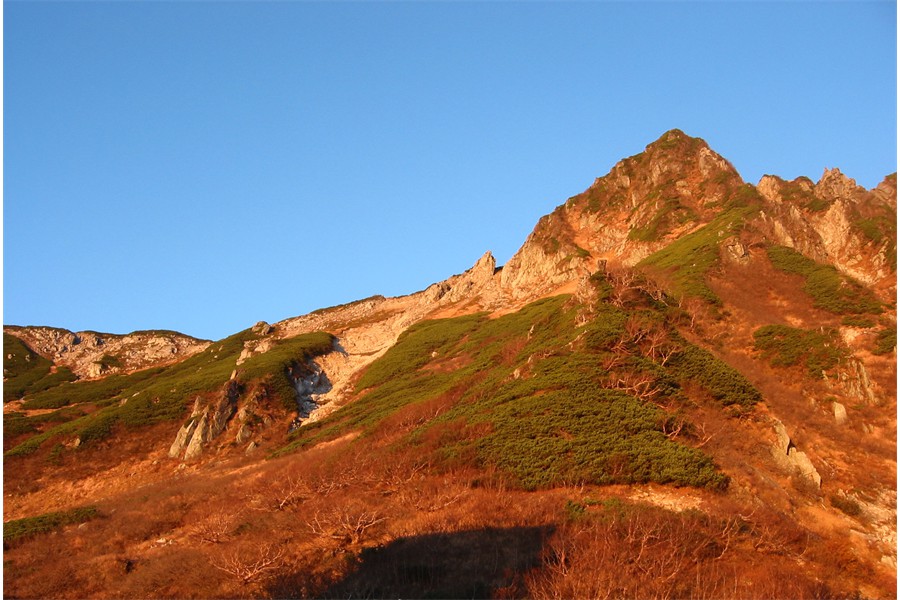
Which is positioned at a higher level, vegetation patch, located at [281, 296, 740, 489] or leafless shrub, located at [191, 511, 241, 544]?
vegetation patch, located at [281, 296, 740, 489]

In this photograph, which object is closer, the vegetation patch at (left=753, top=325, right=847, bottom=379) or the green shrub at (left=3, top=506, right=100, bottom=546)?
the green shrub at (left=3, top=506, right=100, bottom=546)

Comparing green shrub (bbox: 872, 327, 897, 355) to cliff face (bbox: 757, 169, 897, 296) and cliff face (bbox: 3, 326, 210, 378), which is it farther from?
cliff face (bbox: 3, 326, 210, 378)

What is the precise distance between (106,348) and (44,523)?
94935 millimetres

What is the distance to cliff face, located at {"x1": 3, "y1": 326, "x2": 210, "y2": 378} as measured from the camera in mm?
94875

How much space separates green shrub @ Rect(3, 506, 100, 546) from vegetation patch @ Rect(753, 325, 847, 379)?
3733 centimetres

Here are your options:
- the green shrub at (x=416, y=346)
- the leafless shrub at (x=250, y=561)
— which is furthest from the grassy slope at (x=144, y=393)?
the leafless shrub at (x=250, y=561)

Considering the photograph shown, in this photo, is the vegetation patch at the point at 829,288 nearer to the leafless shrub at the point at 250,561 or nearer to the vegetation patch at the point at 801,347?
the vegetation patch at the point at 801,347

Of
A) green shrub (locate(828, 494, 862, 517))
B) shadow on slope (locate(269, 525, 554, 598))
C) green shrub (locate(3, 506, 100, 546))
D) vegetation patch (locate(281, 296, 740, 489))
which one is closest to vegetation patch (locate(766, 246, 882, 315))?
vegetation patch (locate(281, 296, 740, 489))

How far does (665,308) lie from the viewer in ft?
127

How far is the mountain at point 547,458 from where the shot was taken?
16.2m

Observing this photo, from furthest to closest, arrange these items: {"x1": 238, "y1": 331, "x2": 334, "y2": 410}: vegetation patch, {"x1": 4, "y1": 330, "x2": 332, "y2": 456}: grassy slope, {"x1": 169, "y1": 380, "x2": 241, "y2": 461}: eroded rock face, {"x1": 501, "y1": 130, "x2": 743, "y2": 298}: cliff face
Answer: {"x1": 501, "y1": 130, "x2": 743, "y2": 298}: cliff face, {"x1": 238, "y1": 331, "x2": 334, "y2": 410}: vegetation patch, {"x1": 4, "y1": 330, "x2": 332, "y2": 456}: grassy slope, {"x1": 169, "y1": 380, "x2": 241, "y2": 461}: eroded rock face

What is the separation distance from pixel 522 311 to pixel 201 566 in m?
52.6

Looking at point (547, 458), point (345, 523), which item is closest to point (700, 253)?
point (547, 458)

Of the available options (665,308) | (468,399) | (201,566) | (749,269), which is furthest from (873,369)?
(201,566)
